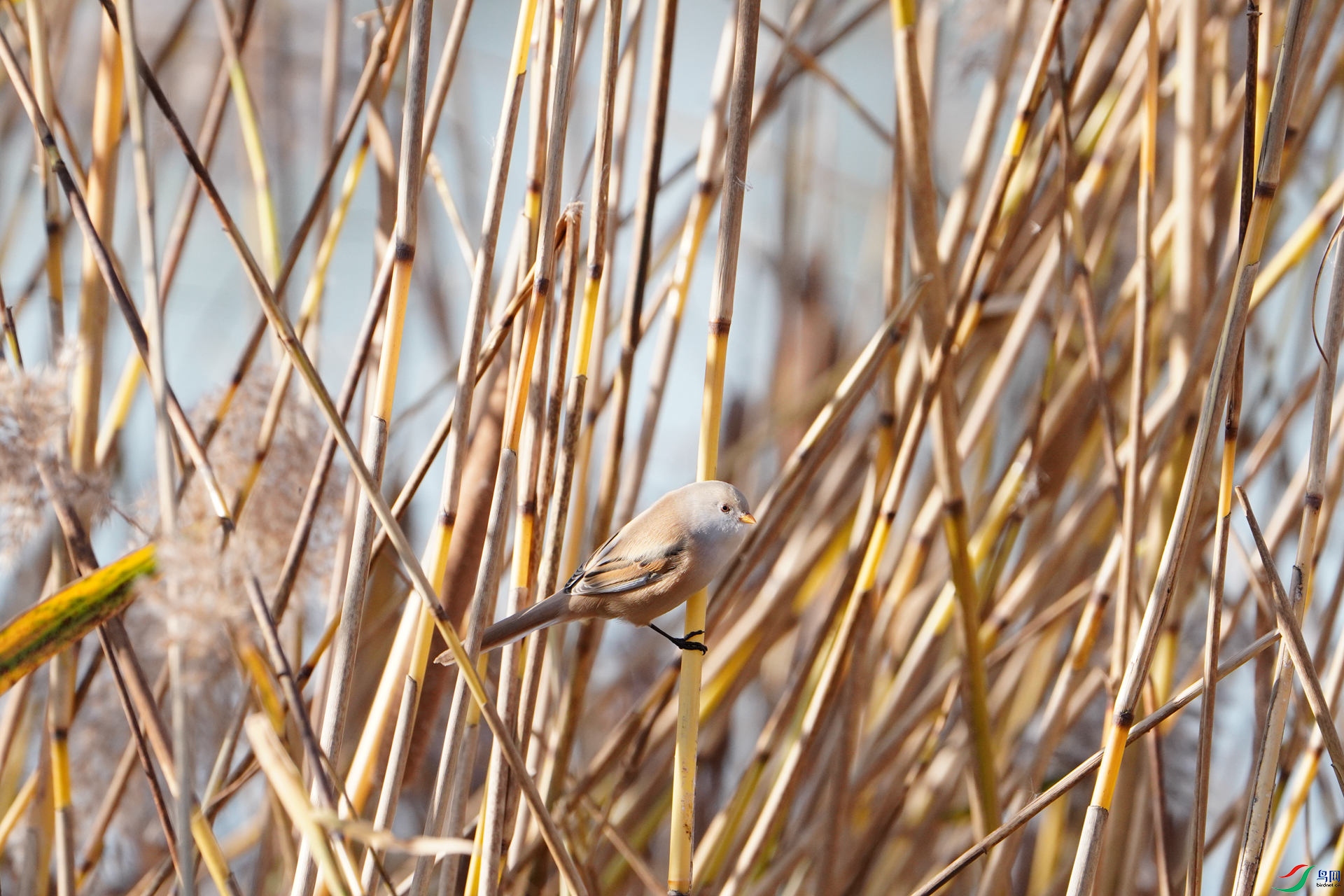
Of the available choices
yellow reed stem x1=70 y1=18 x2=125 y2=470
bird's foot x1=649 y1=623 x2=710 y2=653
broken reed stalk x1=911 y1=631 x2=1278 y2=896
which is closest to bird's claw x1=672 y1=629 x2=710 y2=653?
bird's foot x1=649 y1=623 x2=710 y2=653

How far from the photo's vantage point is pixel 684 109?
168cm

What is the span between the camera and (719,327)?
0.60 meters

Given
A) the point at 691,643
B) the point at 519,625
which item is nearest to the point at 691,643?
the point at 691,643

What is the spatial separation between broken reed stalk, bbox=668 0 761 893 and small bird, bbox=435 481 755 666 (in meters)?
0.04

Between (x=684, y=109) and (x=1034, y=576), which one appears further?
(x=684, y=109)

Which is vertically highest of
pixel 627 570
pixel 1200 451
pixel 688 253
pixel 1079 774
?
pixel 688 253

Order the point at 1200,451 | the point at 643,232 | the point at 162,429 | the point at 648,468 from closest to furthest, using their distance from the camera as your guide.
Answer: the point at 162,429 → the point at 1200,451 → the point at 643,232 → the point at 648,468

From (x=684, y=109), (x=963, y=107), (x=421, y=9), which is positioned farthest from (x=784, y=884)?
(x=963, y=107)

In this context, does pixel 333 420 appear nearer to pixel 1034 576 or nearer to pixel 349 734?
pixel 1034 576

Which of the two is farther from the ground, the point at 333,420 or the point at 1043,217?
the point at 1043,217

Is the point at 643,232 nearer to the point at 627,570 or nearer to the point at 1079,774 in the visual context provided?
the point at 627,570

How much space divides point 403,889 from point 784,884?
47 cm

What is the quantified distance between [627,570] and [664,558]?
28mm

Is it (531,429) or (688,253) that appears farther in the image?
(688,253)
